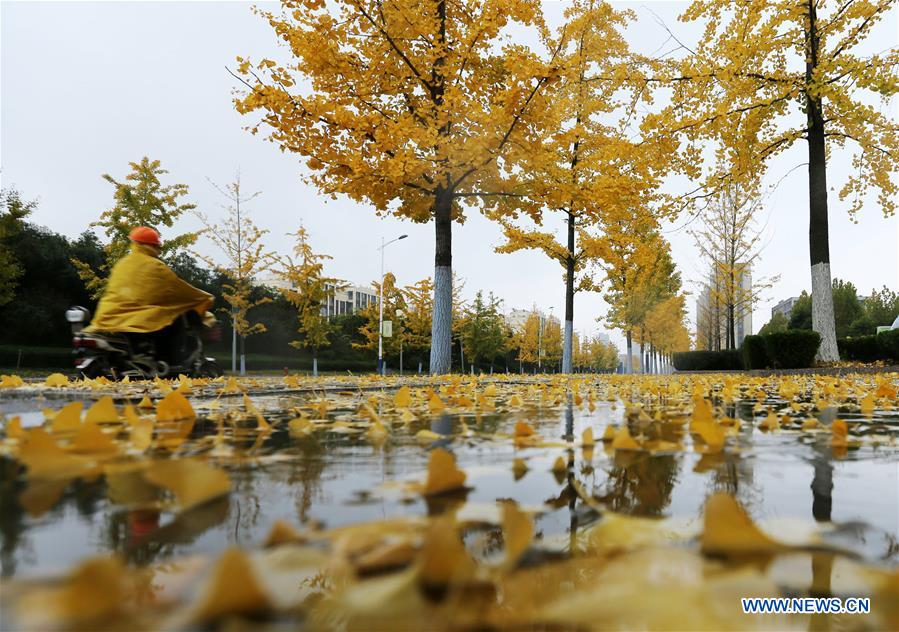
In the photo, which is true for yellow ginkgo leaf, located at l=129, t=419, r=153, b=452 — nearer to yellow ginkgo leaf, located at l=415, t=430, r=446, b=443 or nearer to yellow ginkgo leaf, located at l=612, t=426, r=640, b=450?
yellow ginkgo leaf, located at l=415, t=430, r=446, b=443

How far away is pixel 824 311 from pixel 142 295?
13.4 metres

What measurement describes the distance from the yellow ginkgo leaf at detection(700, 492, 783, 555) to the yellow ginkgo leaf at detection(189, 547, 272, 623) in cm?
59

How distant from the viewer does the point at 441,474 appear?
42.5 inches

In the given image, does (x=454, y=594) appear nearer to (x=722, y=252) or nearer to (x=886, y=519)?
(x=886, y=519)

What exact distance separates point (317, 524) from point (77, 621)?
16.7 inches

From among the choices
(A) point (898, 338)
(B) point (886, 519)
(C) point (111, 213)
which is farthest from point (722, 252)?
(B) point (886, 519)

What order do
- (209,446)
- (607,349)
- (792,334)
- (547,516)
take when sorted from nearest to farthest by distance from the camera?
(547,516) < (209,446) < (792,334) < (607,349)

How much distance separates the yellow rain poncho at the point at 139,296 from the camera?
5770 mm

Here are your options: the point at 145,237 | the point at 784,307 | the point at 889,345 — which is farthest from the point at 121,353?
the point at 784,307

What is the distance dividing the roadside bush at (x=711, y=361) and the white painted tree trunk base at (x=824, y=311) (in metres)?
9.62

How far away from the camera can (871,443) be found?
188cm

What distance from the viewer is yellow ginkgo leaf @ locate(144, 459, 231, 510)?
0.94m

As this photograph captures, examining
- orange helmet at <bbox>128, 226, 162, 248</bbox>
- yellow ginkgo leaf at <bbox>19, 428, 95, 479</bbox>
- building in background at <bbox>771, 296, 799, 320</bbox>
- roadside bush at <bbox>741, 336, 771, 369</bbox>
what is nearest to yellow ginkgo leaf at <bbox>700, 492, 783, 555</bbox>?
yellow ginkgo leaf at <bbox>19, 428, 95, 479</bbox>

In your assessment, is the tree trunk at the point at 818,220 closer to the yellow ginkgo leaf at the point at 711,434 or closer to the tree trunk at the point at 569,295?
the tree trunk at the point at 569,295
